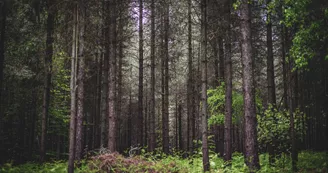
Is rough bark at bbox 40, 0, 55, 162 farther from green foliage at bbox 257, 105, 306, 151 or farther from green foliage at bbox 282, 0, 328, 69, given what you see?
green foliage at bbox 282, 0, 328, 69

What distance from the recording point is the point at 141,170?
9.97 metres

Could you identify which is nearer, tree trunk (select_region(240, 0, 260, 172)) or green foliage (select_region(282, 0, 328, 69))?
green foliage (select_region(282, 0, 328, 69))

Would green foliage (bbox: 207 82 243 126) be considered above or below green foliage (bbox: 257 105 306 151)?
above

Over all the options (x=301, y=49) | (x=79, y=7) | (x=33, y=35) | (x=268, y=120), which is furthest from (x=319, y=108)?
(x=33, y=35)

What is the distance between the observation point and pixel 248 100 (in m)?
8.97

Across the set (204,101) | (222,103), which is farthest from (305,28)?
(222,103)

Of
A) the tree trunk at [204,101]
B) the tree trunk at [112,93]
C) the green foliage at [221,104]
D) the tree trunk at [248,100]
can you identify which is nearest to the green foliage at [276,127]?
the tree trunk at [248,100]

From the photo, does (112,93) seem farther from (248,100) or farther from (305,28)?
(305,28)

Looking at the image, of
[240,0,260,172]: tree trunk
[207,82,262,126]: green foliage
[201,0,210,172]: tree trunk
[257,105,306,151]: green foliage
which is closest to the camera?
[240,0,260,172]: tree trunk

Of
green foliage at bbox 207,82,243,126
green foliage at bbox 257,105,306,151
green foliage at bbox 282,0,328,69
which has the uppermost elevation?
green foliage at bbox 282,0,328,69

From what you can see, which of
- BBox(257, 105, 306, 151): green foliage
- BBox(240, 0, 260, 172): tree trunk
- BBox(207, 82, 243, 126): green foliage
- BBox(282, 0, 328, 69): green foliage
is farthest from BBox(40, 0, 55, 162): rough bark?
BBox(282, 0, 328, 69): green foliage

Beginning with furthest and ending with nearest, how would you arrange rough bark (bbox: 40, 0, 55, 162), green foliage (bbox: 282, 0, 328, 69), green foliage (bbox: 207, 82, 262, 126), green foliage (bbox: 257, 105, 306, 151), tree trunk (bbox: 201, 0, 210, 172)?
green foliage (bbox: 207, 82, 262, 126) < rough bark (bbox: 40, 0, 55, 162) < green foliage (bbox: 257, 105, 306, 151) < tree trunk (bbox: 201, 0, 210, 172) < green foliage (bbox: 282, 0, 328, 69)

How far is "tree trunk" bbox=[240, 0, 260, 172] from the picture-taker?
886 centimetres

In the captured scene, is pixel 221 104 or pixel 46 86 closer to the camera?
pixel 46 86
